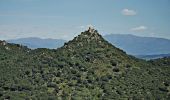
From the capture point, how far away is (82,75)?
108 meters

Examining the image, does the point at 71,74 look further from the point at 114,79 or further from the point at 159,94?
the point at 159,94

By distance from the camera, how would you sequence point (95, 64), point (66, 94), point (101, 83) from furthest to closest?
point (95, 64), point (101, 83), point (66, 94)

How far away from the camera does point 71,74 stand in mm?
107312

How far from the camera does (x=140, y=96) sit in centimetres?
10019

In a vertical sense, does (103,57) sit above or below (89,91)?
above

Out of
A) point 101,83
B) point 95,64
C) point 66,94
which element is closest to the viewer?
point 66,94

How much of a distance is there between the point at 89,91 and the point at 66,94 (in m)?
6.89

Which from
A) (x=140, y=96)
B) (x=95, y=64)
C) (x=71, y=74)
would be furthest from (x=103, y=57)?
(x=140, y=96)

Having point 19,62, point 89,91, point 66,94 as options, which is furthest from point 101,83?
point 19,62

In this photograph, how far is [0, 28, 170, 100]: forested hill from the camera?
327 ft

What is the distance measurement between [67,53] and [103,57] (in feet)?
35.6

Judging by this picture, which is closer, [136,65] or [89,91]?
[89,91]

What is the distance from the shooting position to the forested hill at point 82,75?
99.6 m

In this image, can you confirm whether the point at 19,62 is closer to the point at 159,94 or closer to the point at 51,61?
the point at 51,61
